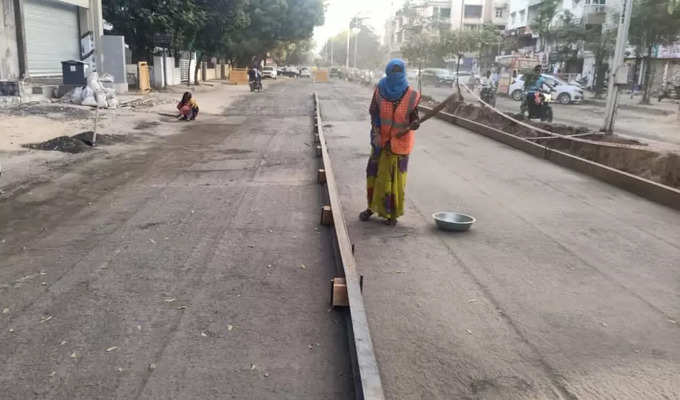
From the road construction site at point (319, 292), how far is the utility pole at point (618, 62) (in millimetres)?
5193

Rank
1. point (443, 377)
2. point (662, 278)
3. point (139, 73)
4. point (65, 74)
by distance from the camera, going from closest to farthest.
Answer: point (443, 377) → point (662, 278) → point (65, 74) → point (139, 73)

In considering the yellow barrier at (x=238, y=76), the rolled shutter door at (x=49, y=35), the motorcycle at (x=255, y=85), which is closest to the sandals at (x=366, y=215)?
the rolled shutter door at (x=49, y=35)

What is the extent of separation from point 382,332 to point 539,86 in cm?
1542

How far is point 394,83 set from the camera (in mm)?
6137

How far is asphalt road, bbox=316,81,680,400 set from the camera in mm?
3406

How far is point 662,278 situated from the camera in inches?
200

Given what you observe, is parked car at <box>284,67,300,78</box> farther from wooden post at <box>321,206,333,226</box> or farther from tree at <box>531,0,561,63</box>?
wooden post at <box>321,206,333,226</box>

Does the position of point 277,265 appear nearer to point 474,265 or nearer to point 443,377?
point 474,265

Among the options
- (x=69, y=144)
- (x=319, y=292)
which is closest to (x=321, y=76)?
(x=69, y=144)

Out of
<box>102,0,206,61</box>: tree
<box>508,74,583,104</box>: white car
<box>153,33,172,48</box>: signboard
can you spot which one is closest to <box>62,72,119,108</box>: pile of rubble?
<box>102,0,206,61</box>: tree

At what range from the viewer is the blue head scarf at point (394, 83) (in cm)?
607

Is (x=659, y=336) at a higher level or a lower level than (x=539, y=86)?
lower

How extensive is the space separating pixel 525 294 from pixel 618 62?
10491 mm

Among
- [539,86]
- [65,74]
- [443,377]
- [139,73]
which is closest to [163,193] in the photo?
[443,377]
